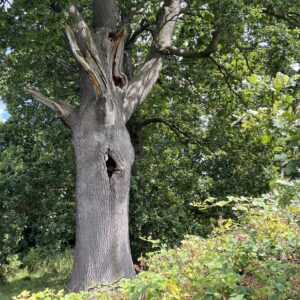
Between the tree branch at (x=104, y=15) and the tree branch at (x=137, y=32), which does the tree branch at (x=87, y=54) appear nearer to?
the tree branch at (x=104, y=15)

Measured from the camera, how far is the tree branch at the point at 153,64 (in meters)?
8.34

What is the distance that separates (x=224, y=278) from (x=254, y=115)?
1037 millimetres

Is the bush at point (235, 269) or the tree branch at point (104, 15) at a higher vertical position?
the tree branch at point (104, 15)

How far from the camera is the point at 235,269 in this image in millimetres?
3008

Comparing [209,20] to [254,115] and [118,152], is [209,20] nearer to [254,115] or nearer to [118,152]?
[118,152]

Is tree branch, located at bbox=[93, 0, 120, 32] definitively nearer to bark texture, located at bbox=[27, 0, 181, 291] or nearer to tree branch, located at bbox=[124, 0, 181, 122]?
bark texture, located at bbox=[27, 0, 181, 291]

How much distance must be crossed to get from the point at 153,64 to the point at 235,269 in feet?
21.5

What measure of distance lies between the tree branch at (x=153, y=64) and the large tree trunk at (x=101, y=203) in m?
0.86

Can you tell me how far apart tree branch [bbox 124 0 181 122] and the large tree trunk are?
2.81ft

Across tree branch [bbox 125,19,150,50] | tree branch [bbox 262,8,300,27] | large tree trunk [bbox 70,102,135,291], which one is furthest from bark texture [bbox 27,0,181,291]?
tree branch [bbox 262,8,300,27]

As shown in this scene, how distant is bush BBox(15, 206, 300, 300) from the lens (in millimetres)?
2650

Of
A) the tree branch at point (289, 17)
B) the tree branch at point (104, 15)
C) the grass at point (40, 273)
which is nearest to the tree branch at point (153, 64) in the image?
the tree branch at point (104, 15)

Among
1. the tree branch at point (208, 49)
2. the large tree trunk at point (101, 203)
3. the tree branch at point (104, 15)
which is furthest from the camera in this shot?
the tree branch at point (208, 49)

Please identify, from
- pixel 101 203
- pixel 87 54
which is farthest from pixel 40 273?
pixel 87 54
